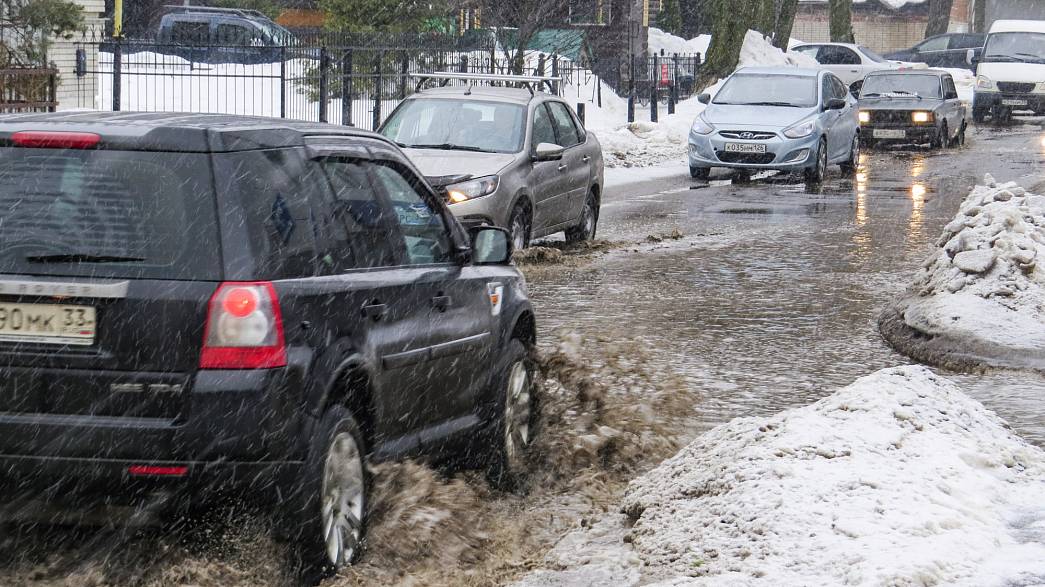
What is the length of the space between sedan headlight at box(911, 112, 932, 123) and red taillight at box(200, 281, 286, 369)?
28068 mm

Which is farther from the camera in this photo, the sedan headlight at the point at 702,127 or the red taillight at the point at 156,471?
the sedan headlight at the point at 702,127

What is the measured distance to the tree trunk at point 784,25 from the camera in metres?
49.1

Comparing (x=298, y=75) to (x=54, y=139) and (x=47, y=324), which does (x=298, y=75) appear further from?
(x=47, y=324)

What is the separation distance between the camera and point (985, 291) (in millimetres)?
10164

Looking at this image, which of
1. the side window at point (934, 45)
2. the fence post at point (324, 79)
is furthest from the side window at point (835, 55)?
the fence post at point (324, 79)

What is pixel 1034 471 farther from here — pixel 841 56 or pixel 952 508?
pixel 841 56

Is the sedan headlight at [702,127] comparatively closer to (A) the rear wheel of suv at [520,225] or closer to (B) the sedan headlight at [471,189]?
(A) the rear wheel of suv at [520,225]

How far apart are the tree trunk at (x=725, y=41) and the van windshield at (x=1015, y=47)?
23.7 ft

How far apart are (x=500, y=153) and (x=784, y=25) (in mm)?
37509

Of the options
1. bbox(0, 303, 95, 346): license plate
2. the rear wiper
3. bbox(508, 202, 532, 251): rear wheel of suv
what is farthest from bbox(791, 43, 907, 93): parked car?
bbox(0, 303, 95, 346): license plate

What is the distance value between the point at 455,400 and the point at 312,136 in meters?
1.19

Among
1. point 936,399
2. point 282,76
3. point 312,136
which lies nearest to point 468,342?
point 312,136

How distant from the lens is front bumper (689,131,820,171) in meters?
22.2

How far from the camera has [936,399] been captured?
6.32m
